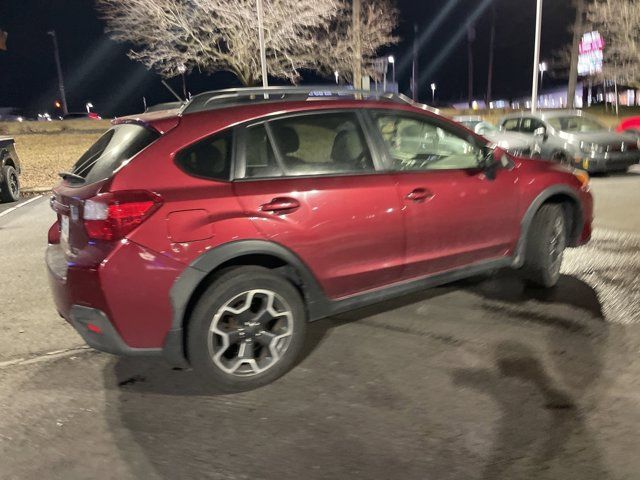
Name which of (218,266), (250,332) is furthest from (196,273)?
(250,332)

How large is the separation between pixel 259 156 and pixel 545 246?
8.95ft

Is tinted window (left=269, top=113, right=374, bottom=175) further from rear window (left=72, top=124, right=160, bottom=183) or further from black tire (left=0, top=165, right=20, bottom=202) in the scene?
black tire (left=0, top=165, right=20, bottom=202)

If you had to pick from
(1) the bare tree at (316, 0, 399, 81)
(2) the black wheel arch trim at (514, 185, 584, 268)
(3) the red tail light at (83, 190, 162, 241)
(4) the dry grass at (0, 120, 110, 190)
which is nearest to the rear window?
(3) the red tail light at (83, 190, 162, 241)

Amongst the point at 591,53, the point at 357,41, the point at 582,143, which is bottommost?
the point at 582,143

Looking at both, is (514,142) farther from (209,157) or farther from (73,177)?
(73,177)

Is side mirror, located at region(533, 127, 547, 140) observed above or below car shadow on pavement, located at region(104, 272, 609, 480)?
above

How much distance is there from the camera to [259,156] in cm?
346

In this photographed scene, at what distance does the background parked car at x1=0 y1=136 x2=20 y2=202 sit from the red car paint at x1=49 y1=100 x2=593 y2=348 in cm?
851

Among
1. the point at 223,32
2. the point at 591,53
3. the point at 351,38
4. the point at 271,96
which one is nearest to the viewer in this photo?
the point at 271,96

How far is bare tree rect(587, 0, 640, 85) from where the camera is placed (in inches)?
1154

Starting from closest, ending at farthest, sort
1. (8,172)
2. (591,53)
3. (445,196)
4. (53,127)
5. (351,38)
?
(445,196), (8,172), (351,38), (53,127), (591,53)

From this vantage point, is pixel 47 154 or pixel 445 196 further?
pixel 47 154

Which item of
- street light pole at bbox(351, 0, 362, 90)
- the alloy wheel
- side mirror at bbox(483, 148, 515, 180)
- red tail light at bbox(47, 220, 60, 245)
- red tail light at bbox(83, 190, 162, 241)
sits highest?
street light pole at bbox(351, 0, 362, 90)

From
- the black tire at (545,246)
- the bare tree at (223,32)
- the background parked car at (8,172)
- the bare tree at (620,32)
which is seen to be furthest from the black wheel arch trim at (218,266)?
the bare tree at (620,32)
